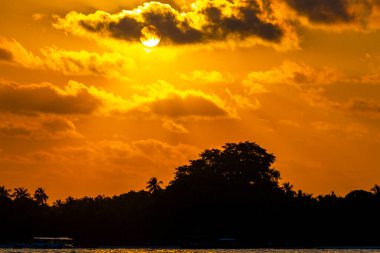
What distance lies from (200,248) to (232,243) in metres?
7.71

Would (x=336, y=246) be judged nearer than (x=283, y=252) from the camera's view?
No

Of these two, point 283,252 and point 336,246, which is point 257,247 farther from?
point 283,252

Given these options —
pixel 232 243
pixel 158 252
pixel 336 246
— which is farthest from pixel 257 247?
pixel 158 252

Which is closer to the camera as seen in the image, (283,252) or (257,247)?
(283,252)

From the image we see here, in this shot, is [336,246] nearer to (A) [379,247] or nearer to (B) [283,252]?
(A) [379,247]

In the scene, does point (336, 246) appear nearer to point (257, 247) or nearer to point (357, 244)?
point (357, 244)

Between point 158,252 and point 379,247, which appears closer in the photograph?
point 158,252

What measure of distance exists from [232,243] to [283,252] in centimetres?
3656

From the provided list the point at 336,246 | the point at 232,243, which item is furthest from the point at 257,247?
the point at 336,246

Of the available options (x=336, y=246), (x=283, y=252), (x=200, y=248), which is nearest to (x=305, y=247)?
(x=336, y=246)

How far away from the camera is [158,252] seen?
171375 mm

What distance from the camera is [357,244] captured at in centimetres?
19912

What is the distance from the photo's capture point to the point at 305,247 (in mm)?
199250

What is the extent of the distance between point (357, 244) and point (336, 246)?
16.6ft
